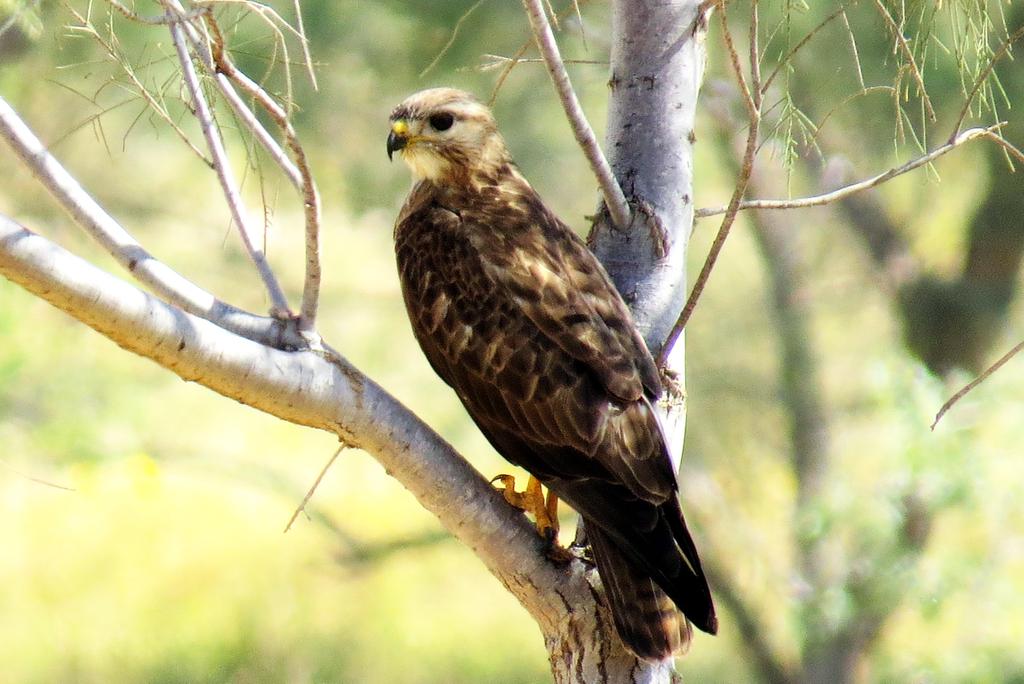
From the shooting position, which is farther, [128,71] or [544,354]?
[544,354]

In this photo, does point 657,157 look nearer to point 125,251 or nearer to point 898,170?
point 898,170

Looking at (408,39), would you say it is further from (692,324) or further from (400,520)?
(400,520)

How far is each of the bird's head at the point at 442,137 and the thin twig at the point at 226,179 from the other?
1.12m

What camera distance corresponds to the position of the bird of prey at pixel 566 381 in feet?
7.91

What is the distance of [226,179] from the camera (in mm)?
2293

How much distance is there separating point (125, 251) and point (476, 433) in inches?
283

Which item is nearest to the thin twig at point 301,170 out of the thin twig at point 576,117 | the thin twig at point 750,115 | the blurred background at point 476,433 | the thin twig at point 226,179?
the thin twig at point 226,179

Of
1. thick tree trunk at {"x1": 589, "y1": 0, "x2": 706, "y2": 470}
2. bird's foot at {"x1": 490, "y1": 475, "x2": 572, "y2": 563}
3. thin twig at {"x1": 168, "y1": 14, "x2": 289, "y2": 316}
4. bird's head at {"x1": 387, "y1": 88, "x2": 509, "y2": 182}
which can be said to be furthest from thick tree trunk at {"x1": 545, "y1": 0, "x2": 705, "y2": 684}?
thin twig at {"x1": 168, "y1": 14, "x2": 289, "y2": 316}

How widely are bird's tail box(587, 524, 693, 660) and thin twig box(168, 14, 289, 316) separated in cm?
77

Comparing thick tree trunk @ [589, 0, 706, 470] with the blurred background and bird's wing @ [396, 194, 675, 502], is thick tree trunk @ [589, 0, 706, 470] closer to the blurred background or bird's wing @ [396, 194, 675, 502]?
bird's wing @ [396, 194, 675, 502]

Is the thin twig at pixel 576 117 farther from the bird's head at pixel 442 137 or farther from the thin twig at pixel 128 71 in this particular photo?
the bird's head at pixel 442 137

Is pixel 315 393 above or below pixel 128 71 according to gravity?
below

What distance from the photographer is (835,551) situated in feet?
24.5

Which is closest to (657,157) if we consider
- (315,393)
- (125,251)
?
(315,393)
